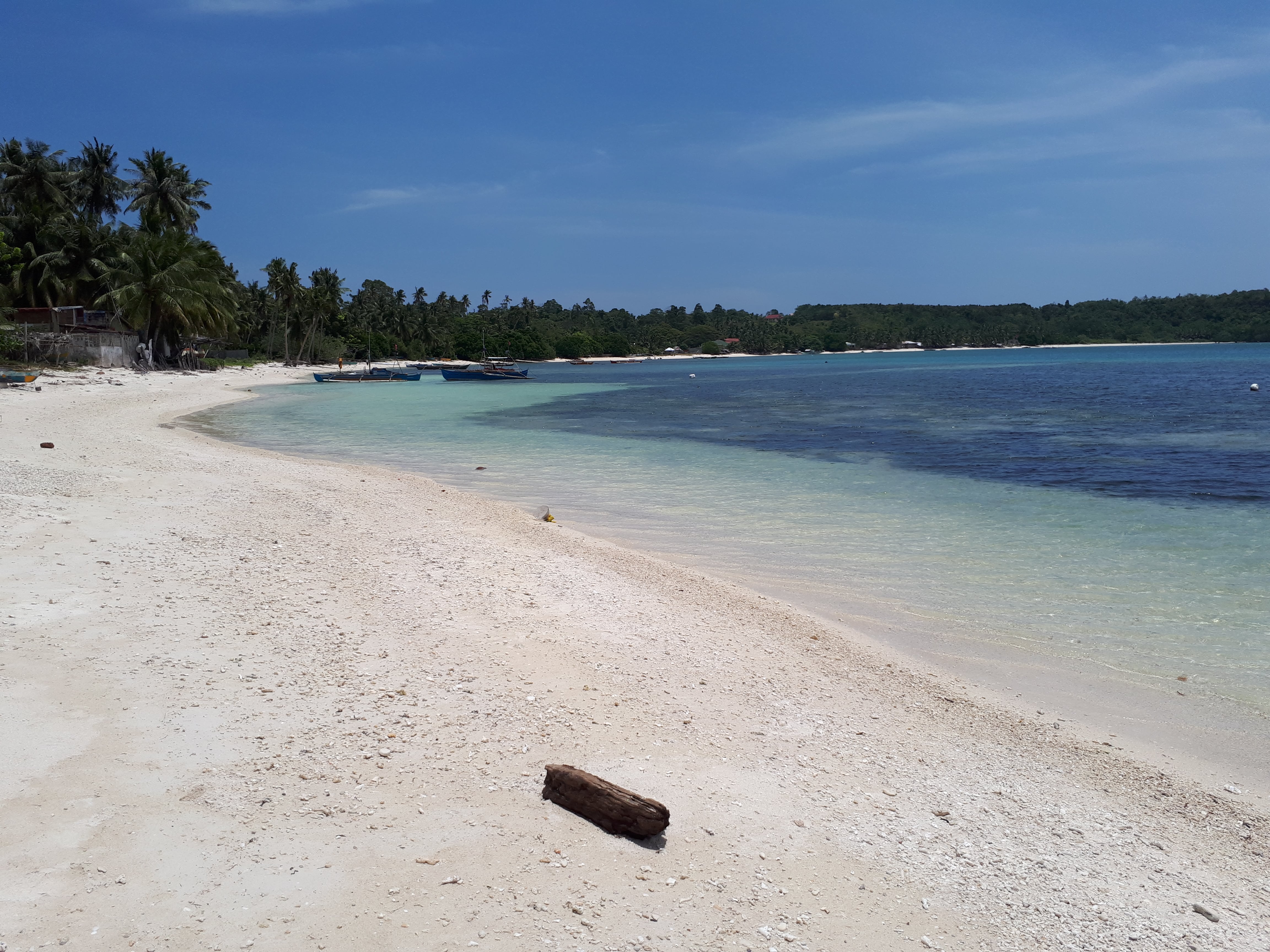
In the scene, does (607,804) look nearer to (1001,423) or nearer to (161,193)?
(1001,423)

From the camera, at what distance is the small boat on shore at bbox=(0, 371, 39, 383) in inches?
1227

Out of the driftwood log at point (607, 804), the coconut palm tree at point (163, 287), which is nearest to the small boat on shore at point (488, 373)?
the coconut palm tree at point (163, 287)

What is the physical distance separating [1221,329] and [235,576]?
211 metres

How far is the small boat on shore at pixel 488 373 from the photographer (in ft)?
244

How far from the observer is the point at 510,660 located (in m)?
5.58

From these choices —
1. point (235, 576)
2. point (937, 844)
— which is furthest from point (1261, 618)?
point (235, 576)

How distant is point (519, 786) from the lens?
12.9ft

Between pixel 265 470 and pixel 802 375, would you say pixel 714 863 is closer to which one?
pixel 265 470

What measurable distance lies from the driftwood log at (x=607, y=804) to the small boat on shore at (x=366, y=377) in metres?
69.6

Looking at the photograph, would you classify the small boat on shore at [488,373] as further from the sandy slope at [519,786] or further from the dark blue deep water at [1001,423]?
the sandy slope at [519,786]

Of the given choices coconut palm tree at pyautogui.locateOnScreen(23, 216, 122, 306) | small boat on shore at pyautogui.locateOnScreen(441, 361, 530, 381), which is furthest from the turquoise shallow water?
small boat on shore at pyautogui.locateOnScreen(441, 361, 530, 381)

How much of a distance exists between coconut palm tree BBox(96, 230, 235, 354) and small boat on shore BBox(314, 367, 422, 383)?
14.3 meters

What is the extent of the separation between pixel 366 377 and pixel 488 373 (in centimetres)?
1070

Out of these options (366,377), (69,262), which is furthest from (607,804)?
(366,377)
